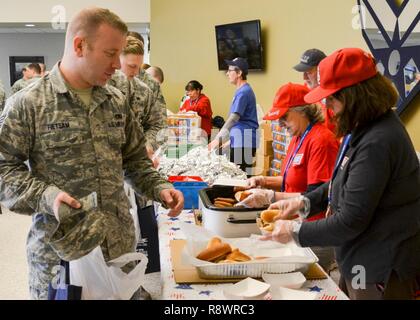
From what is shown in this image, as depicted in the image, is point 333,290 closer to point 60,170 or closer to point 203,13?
point 60,170

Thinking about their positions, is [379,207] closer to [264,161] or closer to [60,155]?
[60,155]

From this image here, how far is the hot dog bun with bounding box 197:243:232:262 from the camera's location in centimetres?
164

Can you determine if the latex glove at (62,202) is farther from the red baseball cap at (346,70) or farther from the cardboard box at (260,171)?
the cardboard box at (260,171)

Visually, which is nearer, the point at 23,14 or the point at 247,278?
the point at 247,278

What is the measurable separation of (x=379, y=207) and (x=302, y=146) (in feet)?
2.54

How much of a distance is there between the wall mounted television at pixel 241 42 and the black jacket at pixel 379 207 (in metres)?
4.78

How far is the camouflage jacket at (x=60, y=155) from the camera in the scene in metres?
1.47

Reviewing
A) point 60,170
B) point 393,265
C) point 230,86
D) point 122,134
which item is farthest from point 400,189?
point 230,86

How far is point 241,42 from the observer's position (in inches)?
260

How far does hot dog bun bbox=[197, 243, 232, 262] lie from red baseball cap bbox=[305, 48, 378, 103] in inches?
23.7

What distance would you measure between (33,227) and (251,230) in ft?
2.69

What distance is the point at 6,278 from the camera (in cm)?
362

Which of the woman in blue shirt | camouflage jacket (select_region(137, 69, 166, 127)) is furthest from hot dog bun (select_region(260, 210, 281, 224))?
the woman in blue shirt

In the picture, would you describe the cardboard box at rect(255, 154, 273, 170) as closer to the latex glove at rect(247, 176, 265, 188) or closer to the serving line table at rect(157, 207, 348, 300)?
the latex glove at rect(247, 176, 265, 188)
